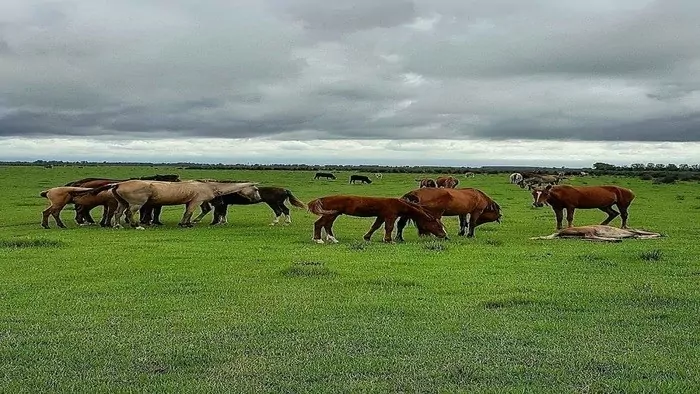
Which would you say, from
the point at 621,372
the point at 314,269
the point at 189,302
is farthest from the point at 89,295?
the point at 621,372

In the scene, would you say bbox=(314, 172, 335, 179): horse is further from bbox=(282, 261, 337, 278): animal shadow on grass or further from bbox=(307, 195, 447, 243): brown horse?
bbox=(282, 261, 337, 278): animal shadow on grass

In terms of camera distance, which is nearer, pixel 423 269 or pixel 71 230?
pixel 423 269

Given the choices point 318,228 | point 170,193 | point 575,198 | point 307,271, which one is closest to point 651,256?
point 307,271

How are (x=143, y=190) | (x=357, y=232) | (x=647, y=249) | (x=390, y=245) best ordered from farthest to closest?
(x=143, y=190) → (x=357, y=232) → (x=390, y=245) → (x=647, y=249)

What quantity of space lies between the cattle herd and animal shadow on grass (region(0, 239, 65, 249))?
474cm

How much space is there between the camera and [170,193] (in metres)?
21.4

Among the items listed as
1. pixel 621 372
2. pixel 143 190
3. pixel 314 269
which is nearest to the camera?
pixel 621 372

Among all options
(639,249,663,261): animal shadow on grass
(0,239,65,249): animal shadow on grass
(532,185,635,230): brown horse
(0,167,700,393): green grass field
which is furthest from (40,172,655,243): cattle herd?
(0,239,65,249): animal shadow on grass

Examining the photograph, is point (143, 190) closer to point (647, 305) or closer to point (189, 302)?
point (189, 302)

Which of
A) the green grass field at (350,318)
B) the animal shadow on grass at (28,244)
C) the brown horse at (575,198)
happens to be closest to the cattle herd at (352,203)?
the brown horse at (575,198)

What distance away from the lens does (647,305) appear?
8.84 m

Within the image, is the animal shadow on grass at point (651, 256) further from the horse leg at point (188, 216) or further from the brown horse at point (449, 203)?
the horse leg at point (188, 216)

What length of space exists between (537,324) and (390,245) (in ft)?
26.5

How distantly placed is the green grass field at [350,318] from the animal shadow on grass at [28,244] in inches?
2.0
